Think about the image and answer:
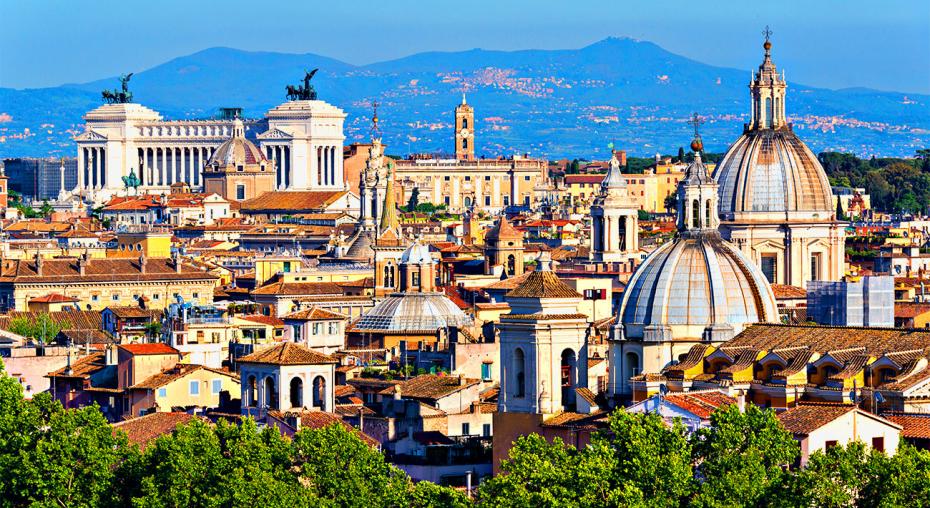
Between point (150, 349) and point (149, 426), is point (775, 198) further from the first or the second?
point (149, 426)

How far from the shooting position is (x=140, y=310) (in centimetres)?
7544

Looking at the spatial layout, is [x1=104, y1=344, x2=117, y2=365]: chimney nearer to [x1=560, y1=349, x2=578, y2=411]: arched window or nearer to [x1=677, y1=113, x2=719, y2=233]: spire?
[x1=677, y1=113, x2=719, y2=233]: spire

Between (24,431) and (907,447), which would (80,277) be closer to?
(24,431)

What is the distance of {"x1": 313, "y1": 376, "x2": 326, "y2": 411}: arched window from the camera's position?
156ft

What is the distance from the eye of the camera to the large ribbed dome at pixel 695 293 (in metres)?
43.2

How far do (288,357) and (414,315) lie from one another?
17.0m

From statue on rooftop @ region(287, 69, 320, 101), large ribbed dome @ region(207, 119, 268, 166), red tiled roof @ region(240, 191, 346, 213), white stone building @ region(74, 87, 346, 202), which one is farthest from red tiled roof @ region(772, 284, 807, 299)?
statue on rooftop @ region(287, 69, 320, 101)

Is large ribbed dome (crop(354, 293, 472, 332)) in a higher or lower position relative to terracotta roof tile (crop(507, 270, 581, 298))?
lower

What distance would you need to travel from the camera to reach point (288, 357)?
1870 inches

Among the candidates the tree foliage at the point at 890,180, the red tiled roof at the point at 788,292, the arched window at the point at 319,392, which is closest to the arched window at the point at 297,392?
the arched window at the point at 319,392

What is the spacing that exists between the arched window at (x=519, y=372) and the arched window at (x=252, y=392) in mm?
6469

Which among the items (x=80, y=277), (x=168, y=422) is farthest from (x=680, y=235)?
(x=80, y=277)

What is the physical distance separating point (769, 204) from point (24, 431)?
25027mm

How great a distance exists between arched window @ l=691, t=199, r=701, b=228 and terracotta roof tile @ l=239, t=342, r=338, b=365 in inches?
250
